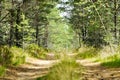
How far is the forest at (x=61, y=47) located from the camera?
29.7 feet

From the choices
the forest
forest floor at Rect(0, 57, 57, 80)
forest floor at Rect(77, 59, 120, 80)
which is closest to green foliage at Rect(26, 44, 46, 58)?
the forest

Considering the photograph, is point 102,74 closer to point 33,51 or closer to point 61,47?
point 61,47

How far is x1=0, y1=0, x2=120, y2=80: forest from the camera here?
29.7 feet

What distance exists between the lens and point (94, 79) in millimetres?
7945

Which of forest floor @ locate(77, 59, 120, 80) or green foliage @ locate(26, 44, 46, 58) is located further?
green foliage @ locate(26, 44, 46, 58)

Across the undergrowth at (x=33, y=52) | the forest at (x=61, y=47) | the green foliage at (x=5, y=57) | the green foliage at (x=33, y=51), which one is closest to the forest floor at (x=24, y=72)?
the forest at (x=61, y=47)

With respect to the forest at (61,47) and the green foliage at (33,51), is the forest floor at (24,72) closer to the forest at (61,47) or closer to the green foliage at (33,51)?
the forest at (61,47)

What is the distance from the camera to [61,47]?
12656mm

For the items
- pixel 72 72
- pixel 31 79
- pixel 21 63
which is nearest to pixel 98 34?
pixel 21 63

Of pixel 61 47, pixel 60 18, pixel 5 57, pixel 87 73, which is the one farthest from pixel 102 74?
pixel 60 18

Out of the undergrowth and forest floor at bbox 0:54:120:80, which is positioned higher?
forest floor at bbox 0:54:120:80

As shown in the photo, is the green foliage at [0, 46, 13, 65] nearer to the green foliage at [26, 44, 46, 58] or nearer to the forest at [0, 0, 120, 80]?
the forest at [0, 0, 120, 80]

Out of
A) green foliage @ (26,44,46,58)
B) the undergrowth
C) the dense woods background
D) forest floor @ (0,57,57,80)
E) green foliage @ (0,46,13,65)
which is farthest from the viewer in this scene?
the dense woods background

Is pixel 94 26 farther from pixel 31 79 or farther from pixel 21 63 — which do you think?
pixel 31 79
